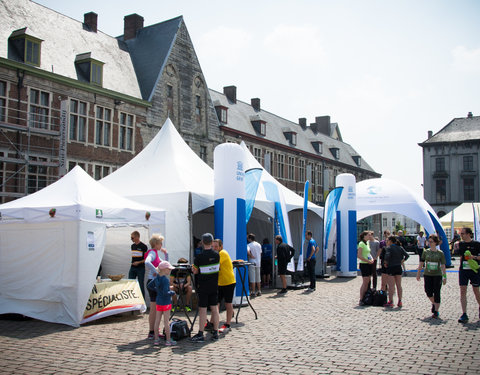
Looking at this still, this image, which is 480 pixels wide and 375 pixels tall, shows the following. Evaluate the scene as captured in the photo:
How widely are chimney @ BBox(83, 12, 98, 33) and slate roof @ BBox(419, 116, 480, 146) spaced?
45527 mm

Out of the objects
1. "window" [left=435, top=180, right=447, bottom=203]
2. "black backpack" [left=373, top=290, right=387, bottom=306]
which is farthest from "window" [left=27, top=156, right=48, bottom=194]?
"window" [left=435, top=180, right=447, bottom=203]

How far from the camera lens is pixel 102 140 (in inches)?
934

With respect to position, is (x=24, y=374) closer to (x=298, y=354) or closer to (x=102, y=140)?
(x=298, y=354)

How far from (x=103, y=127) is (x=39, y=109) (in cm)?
352

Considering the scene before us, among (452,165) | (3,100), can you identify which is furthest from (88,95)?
(452,165)

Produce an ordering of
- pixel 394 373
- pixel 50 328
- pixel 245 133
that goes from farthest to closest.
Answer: pixel 245 133, pixel 50 328, pixel 394 373

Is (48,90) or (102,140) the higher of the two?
(48,90)

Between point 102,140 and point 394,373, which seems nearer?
point 394,373

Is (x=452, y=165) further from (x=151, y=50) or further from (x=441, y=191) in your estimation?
(x=151, y=50)

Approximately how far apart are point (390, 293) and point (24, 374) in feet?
25.2

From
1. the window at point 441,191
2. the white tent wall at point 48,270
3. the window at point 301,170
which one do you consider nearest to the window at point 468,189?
the window at point 441,191

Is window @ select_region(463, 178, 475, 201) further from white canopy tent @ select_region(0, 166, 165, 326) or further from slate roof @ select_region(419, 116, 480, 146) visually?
white canopy tent @ select_region(0, 166, 165, 326)

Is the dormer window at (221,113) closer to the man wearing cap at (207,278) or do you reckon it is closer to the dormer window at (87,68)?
the dormer window at (87,68)

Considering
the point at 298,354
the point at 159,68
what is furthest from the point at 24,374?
the point at 159,68
